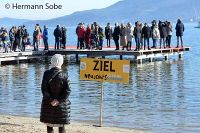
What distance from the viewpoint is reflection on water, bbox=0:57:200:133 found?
15195 millimetres

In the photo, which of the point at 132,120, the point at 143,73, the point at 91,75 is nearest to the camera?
the point at 91,75

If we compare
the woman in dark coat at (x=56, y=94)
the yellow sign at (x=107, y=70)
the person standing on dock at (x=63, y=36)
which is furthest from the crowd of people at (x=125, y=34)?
the woman in dark coat at (x=56, y=94)

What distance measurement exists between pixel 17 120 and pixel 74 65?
20.1 m

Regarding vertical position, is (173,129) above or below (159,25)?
below

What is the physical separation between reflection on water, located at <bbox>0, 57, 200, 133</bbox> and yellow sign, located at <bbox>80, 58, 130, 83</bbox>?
1.73m

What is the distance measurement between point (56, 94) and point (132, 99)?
992cm

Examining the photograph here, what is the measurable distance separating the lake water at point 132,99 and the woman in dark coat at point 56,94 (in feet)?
14.5

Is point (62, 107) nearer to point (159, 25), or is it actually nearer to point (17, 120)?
point (17, 120)

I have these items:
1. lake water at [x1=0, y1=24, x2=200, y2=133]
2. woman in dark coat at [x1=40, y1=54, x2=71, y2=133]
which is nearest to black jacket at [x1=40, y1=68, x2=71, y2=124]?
woman in dark coat at [x1=40, y1=54, x2=71, y2=133]

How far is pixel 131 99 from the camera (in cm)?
1953

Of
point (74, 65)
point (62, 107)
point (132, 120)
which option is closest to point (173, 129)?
point (132, 120)

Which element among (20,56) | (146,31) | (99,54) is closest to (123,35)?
(146,31)

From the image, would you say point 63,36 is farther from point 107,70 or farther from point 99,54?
point 107,70

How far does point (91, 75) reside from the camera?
13.0 metres
